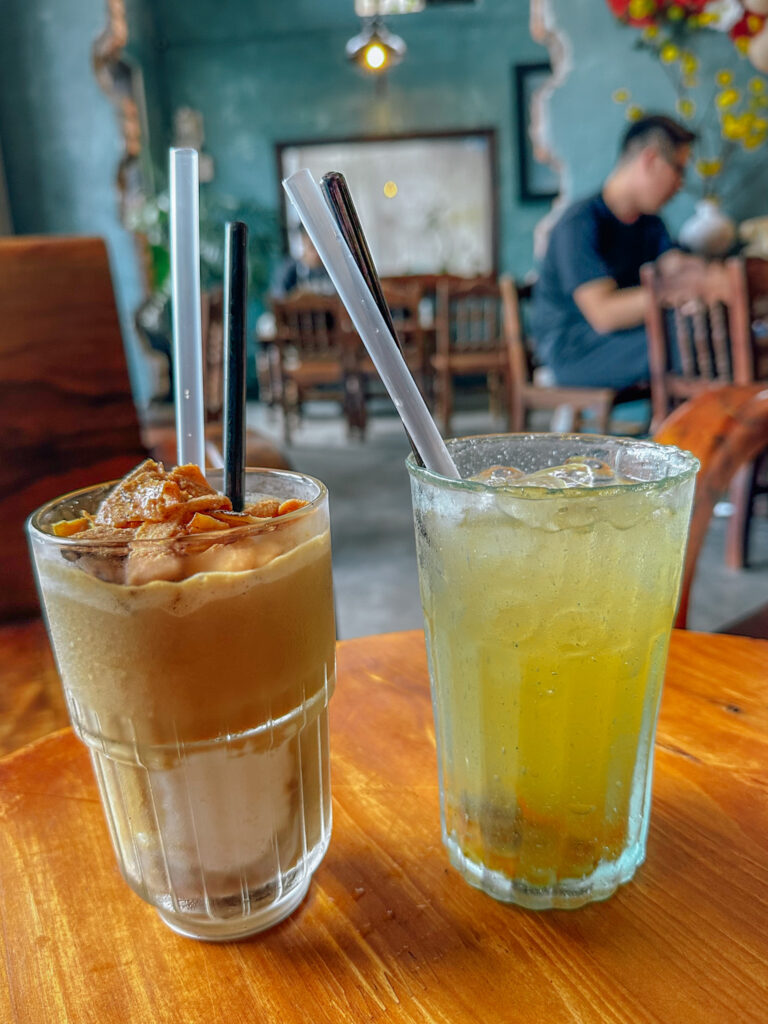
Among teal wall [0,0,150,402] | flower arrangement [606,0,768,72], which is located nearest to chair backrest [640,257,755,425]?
flower arrangement [606,0,768,72]

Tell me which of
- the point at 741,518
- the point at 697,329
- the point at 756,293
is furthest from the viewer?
the point at 741,518

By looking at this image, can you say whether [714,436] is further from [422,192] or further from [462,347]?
[422,192]

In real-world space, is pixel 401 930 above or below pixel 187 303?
below

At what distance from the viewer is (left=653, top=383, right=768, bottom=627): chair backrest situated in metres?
0.89

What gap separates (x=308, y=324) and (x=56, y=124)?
2.24m

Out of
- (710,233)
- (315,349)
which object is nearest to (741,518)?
(710,233)

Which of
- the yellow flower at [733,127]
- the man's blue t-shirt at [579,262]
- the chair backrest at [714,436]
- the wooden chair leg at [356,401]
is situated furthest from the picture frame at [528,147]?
the chair backrest at [714,436]

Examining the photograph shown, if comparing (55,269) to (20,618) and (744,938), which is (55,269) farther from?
(744,938)

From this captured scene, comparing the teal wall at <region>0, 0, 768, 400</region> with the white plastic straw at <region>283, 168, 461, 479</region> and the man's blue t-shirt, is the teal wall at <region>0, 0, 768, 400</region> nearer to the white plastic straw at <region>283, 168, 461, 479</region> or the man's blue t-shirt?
the man's blue t-shirt

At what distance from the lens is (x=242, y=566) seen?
15.5 inches

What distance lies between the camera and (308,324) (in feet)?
18.3

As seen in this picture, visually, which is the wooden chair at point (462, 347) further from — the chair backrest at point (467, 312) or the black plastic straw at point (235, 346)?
the black plastic straw at point (235, 346)

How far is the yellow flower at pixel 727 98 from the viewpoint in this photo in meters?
4.20

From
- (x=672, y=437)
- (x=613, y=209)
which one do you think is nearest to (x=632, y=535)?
Answer: (x=672, y=437)
